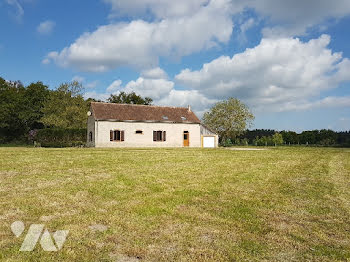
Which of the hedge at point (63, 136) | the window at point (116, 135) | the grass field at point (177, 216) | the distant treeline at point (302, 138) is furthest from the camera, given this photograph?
the distant treeline at point (302, 138)

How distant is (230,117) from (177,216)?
46.0 meters

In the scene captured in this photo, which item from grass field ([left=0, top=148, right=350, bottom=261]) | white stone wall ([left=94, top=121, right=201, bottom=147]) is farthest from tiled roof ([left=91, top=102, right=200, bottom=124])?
grass field ([left=0, top=148, right=350, bottom=261])

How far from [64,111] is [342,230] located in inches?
1631

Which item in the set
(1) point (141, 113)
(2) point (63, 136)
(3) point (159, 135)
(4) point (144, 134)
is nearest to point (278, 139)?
(3) point (159, 135)

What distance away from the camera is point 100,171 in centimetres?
969

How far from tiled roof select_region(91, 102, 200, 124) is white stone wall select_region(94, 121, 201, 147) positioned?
61 centimetres

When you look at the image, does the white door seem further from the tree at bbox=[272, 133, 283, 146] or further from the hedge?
the tree at bbox=[272, 133, 283, 146]

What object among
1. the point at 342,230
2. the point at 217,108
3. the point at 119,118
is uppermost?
the point at 217,108

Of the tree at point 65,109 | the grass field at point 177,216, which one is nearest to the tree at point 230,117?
the tree at point 65,109

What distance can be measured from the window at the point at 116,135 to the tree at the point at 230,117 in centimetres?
2396

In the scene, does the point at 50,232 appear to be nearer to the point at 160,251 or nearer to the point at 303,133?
the point at 160,251

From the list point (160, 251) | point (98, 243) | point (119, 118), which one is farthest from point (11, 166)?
point (119, 118)

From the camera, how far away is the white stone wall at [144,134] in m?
30.1

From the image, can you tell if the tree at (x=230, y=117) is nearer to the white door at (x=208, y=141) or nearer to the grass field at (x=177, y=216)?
the white door at (x=208, y=141)
